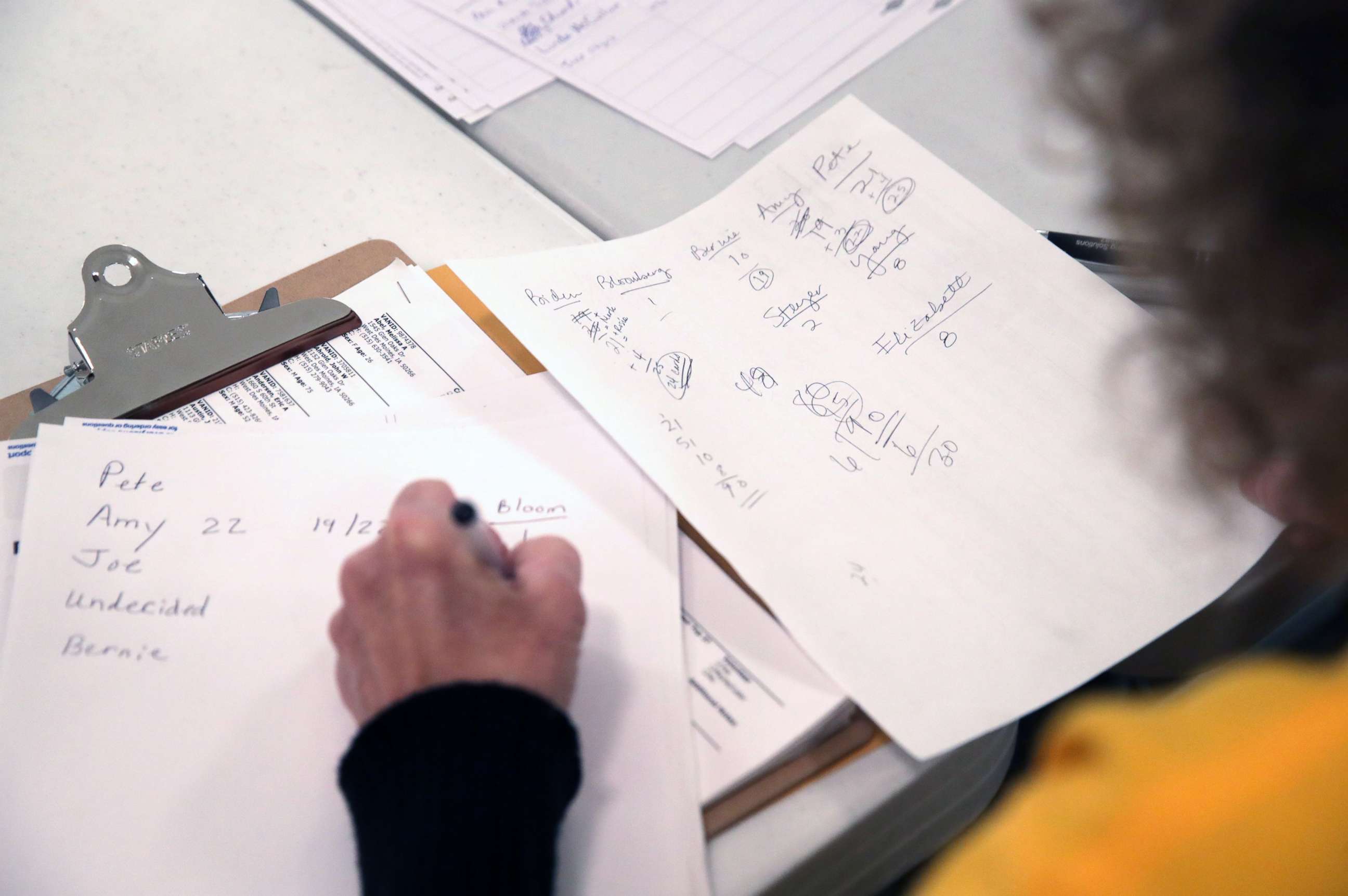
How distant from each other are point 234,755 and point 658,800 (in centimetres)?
19

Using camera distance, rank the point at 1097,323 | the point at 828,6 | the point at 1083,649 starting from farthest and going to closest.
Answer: the point at 828,6 → the point at 1097,323 → the point at 1083,649

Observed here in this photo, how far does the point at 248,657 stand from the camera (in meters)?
0.43

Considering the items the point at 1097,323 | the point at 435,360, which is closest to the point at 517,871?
the point at 435,360

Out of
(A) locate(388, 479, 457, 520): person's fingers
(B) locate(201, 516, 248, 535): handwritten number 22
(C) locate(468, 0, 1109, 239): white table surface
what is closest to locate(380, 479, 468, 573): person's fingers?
(A) locate(388, 479, 457, 520): person's fingers

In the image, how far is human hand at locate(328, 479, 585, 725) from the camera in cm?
38

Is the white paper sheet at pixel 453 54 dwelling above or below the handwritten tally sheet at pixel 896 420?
above

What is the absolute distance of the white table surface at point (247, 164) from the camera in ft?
2.17

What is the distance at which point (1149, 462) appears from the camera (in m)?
0.49

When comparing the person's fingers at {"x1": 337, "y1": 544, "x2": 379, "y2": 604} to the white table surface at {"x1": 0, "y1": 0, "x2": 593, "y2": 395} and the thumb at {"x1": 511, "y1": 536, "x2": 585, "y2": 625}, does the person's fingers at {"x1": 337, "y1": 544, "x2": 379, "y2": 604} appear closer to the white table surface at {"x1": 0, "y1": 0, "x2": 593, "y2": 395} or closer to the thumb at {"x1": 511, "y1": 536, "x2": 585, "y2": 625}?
the thumb at {"x1": 511, "y1": 536, "x2": 585, "y2": 625}

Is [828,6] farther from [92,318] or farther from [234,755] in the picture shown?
[234,755]

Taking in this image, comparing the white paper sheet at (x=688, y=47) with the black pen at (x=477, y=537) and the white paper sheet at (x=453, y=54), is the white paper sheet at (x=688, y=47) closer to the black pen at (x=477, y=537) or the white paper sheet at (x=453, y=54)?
the white paper sheet at (x=453, y=54)

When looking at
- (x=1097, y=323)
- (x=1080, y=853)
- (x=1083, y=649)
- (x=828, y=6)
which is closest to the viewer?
(x=1080, y=853)

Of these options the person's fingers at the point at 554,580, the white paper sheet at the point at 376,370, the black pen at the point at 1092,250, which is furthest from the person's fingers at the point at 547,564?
the black pen at the point at 1092,250

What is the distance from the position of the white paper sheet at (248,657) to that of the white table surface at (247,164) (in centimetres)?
18
